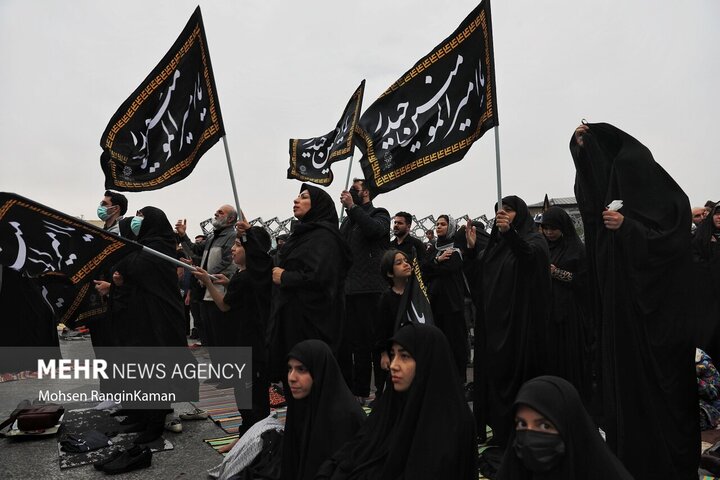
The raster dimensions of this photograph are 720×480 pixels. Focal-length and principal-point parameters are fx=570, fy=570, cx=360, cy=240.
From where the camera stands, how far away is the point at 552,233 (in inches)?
200

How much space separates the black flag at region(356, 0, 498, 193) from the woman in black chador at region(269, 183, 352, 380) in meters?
0.84

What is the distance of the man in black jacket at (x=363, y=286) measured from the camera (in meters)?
5.74

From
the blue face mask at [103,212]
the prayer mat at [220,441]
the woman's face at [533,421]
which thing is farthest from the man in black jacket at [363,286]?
the woman's face at [533,421]

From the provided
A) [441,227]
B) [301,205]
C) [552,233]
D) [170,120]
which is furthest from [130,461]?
[441,227]

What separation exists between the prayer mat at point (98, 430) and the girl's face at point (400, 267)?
7.52 feet

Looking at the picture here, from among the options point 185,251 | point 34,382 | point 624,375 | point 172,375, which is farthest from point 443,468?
point 185,251

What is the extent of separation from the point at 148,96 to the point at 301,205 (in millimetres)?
1656

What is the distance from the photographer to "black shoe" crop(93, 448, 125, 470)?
4.00 metres

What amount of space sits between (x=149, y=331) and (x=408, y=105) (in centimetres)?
300

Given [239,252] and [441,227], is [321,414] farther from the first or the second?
[441,227]

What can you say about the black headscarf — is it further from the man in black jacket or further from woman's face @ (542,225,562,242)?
woman's face @ (542,225,562,242)

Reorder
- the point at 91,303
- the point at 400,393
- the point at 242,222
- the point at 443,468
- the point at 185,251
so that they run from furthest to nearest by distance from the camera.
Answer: the point at 185,251
the point at 91,303
the point at 242,222
the point at 400,393
the point at 443,468

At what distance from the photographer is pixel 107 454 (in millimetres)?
4309

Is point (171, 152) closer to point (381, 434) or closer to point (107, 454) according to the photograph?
point (107, 454)
